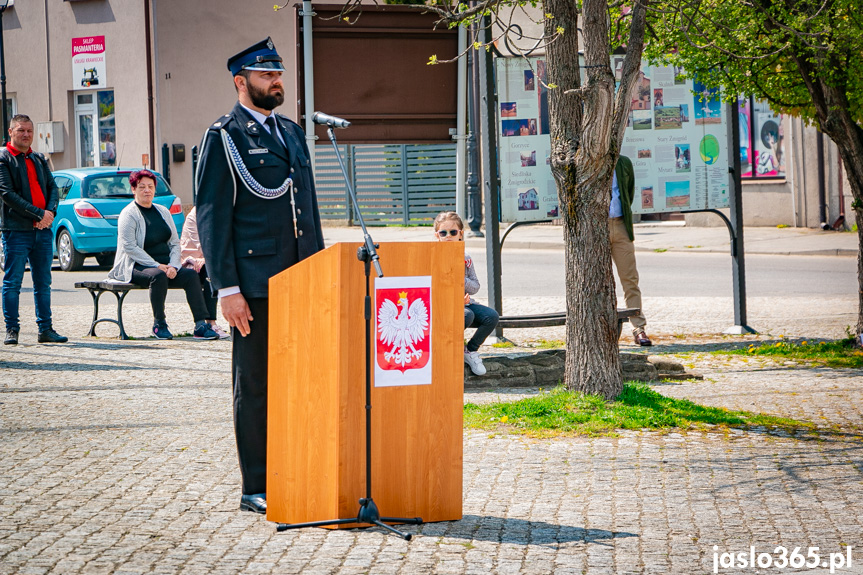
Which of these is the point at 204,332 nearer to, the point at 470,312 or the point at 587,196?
the point at 470,312

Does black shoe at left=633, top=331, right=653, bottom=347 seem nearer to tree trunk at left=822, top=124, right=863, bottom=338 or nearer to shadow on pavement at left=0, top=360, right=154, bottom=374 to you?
tree trunk at left=822, top=124, right=863, bottom=338

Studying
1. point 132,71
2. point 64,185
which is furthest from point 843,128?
point 132,71

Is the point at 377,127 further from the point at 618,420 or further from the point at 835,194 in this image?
the point at 835,194

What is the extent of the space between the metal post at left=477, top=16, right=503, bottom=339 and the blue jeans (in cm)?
420

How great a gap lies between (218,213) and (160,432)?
95.4 inches

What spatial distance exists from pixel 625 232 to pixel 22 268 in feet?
19.1

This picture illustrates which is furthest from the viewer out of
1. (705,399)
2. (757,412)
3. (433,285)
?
(705,399)

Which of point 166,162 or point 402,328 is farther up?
point 166,162

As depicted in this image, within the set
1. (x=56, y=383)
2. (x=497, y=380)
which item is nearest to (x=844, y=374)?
(x=497, y=380)

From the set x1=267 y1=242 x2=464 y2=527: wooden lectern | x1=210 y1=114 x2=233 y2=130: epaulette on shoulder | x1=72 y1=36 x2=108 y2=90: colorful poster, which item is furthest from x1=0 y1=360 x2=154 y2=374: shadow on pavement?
x1=72 y1=36 x2=108 y2=90: colorful poster

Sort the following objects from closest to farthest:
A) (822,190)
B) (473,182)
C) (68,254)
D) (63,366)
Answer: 1. (63,366)
2. (68,254)
3. (822,190)
4. (473,182)

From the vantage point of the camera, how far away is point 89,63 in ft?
100

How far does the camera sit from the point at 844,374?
8.80m

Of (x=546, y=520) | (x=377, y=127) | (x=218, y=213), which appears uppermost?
(x=377, y=127)
